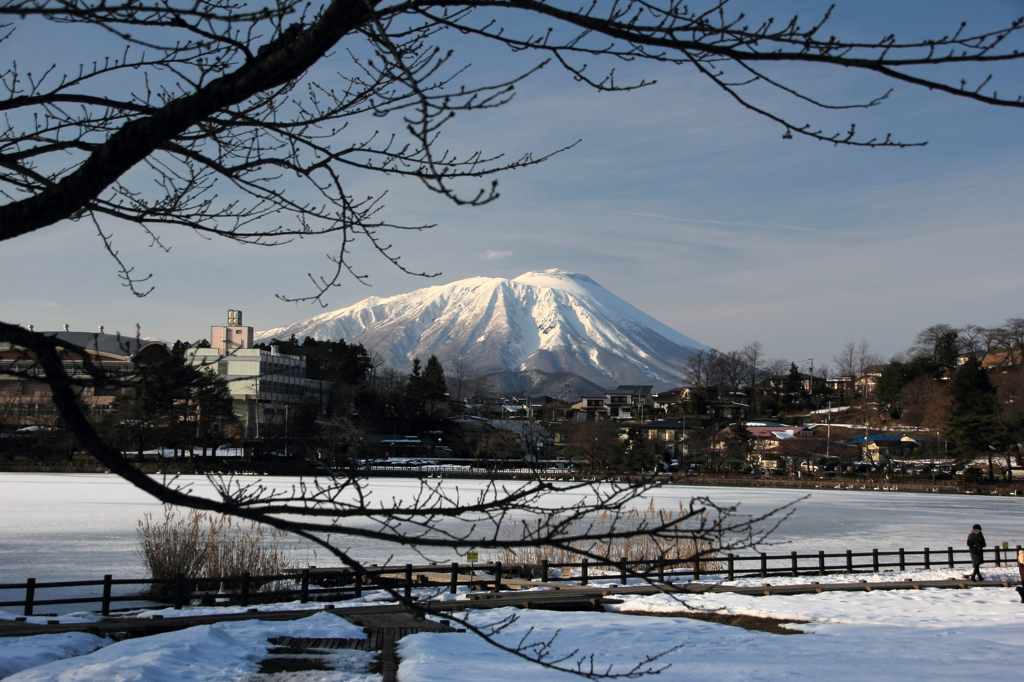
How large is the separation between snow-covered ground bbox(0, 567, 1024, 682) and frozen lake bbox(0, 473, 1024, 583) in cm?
239

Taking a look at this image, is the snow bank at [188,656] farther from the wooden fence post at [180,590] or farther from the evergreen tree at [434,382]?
the evergreen tree at [434,382]

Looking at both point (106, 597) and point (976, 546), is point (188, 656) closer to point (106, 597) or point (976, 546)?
point (106, 597)

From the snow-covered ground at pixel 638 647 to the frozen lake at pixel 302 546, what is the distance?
239 cm

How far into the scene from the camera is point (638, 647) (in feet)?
37.1

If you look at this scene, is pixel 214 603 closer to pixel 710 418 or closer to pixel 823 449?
pixel 823 449

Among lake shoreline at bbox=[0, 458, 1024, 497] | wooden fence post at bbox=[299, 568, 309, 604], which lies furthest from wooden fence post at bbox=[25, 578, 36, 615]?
lake shoreline at bbox=[0, 458, 1024, 497]

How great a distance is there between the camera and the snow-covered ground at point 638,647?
9.30 metres

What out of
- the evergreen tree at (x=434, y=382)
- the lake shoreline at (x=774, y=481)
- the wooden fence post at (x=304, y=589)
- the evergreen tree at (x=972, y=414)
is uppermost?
the evergreen tree at (x=434, y=382)

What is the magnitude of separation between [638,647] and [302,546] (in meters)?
12.3

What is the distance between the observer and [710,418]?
284 feet

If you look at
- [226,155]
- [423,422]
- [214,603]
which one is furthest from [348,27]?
[423,422]

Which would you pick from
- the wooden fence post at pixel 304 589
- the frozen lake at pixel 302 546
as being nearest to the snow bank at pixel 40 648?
the wooden fence post at pixel 304 589

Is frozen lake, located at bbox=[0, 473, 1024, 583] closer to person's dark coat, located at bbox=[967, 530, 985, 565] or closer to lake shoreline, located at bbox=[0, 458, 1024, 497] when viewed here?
lake shoreline, located at bbox=[0, 458, 1024, 497]

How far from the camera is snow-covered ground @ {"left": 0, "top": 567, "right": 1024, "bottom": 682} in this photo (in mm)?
9305
